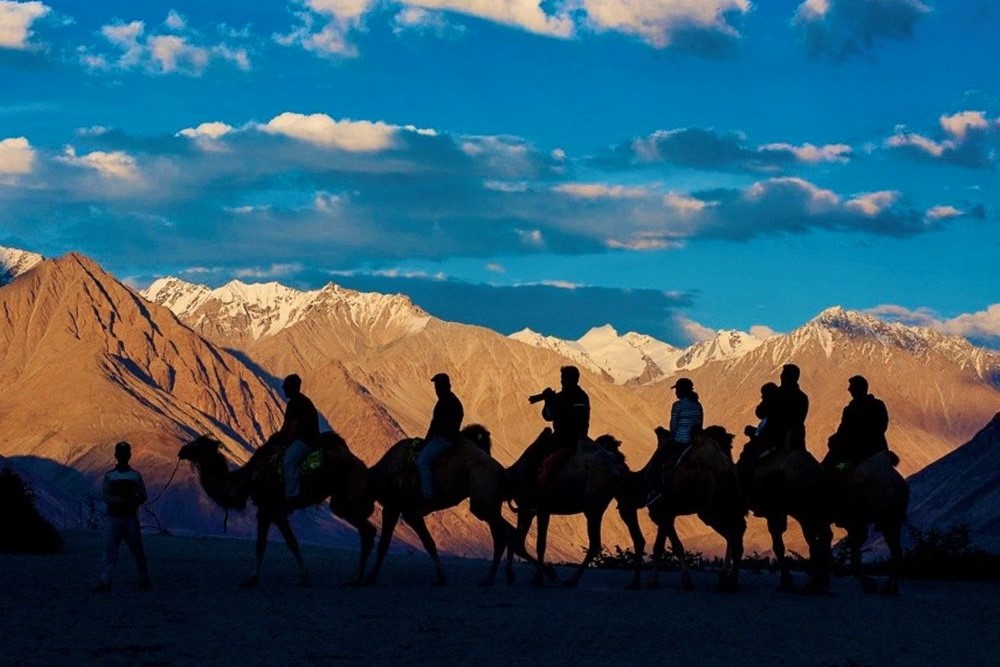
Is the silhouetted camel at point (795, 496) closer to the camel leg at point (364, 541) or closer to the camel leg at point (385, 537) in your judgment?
the camel leg at point (385, 537)

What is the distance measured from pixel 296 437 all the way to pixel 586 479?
4.01 metres

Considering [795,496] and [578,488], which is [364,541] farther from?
[795,496]

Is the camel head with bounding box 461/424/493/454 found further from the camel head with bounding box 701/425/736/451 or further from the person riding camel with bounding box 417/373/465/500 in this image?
A: the camel head with bounding box 701/425/736/451

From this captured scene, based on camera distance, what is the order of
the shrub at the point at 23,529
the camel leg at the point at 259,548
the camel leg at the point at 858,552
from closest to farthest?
the camel leg at the point at 259,548 < the camel leg at the point at 858,552 < the shrub at the point at 23,529

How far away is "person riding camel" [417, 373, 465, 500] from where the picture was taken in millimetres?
21906

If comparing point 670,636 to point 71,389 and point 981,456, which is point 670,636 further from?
point 71,389

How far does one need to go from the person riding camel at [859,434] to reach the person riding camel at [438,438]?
16.9 feet

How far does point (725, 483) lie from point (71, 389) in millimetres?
181174

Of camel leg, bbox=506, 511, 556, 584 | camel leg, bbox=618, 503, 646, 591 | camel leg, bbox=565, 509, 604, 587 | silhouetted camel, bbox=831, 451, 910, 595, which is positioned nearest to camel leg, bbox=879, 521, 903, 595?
silhouetted camel, bbox=831, 451, 910, 595

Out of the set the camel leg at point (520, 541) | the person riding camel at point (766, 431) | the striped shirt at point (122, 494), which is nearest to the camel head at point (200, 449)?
the striped shirt at point (122, 494)

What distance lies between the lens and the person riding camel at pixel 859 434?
2200 centimetres

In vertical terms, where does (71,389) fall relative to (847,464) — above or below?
above

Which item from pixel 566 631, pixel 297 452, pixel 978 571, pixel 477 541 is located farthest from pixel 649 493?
pixel 477 541

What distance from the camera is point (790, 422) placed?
22.5 meters
